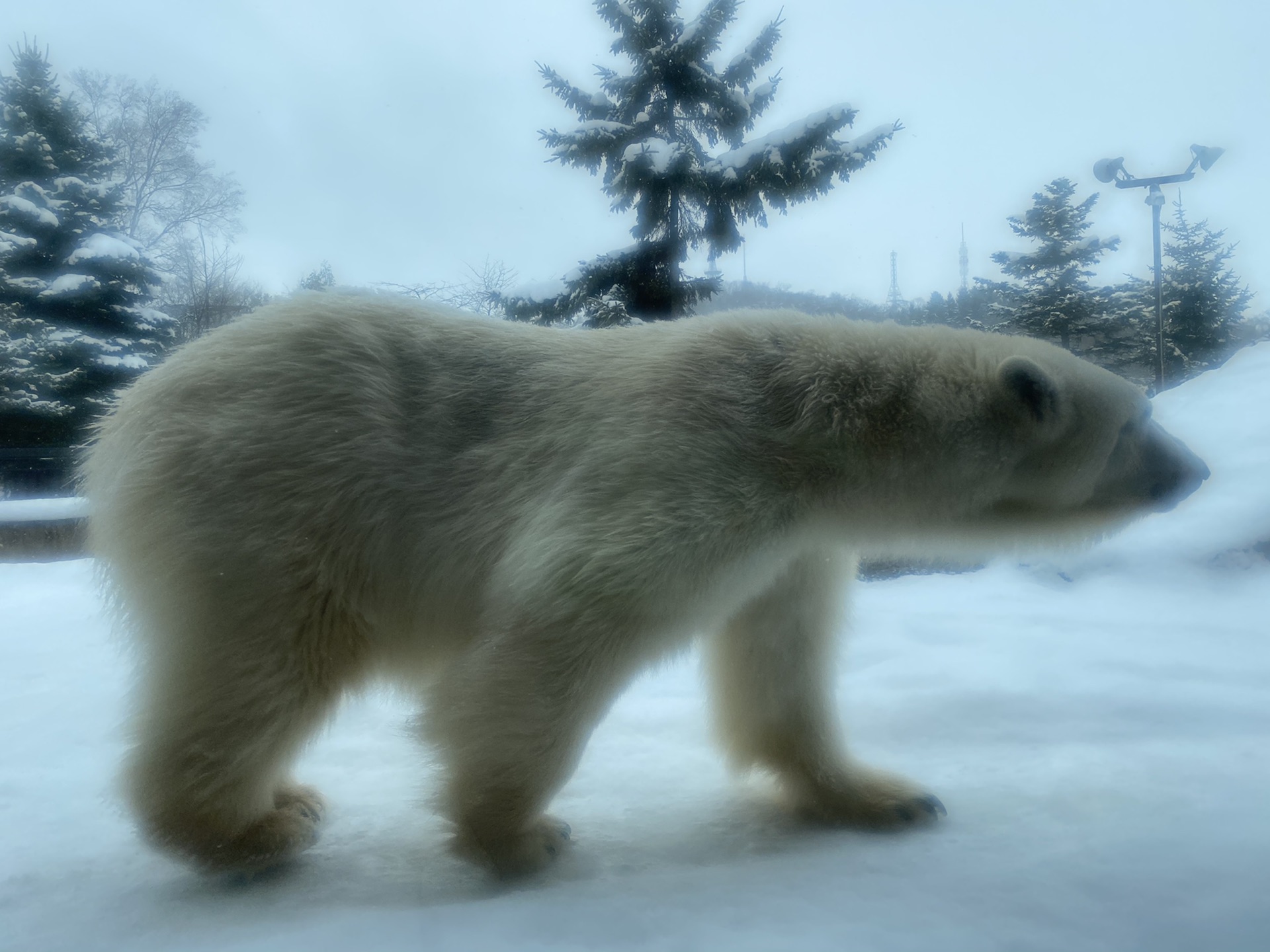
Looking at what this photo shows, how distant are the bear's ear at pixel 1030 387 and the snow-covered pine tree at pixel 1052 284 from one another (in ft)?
1.18

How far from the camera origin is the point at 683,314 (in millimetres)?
2008

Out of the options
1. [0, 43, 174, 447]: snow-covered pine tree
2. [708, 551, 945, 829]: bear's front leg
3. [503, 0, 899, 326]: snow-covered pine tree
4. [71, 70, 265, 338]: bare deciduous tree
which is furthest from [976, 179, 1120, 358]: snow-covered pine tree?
[0, 43, 174, 447]: snow-covered pine tree

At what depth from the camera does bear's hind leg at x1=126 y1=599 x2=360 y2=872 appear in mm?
1090

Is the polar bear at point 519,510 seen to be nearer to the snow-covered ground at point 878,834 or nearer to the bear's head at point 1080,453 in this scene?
the bear's head at point 1080,453

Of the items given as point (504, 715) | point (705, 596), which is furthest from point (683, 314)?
point (504, 715)

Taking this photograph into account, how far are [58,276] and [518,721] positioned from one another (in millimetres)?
1593

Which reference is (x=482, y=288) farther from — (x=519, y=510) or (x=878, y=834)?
(x=878, y=834)

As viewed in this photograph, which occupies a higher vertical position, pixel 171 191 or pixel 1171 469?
pixel 171 191

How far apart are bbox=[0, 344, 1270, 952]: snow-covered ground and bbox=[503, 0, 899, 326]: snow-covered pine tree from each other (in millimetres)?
928

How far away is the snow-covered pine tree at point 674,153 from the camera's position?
1.84m

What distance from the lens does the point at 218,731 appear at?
1.09 m

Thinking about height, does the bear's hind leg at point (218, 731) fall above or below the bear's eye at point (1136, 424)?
below

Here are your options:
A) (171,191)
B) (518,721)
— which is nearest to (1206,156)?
(518,721)

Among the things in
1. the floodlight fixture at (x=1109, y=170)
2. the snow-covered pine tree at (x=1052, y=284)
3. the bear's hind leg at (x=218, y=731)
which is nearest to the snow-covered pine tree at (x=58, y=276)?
the bear's hind leg at (x=218, y=731)
